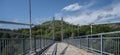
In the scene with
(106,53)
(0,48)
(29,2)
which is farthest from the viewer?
(29,2)

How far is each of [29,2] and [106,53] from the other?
8.55 meters

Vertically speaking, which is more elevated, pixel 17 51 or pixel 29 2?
pixel 29 2

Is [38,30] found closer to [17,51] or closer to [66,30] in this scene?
[66,30]

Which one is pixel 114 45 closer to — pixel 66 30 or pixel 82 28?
pixel 82 28

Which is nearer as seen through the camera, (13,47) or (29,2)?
(13,47)

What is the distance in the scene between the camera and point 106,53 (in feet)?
40.9

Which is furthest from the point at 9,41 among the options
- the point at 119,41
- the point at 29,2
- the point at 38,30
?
the point at 38,30

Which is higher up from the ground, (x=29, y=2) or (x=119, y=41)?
(x=29, y=2)

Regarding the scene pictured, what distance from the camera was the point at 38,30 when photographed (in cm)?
5741

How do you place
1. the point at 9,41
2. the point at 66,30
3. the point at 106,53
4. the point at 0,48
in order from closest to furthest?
1. the point at 0,48
2. the point at 9,41
3. the point at 106,53
4. the point at 66,30

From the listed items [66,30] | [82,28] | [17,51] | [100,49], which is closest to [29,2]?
[100,49]

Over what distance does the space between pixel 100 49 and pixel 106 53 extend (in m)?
1.41

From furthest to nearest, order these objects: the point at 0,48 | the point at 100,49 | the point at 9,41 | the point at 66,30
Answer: the point at 66,30, the point at 100,49, the point at 9,41, the point at 0,48

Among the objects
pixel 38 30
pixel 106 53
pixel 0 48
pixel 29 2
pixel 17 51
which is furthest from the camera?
pixel 38 30
